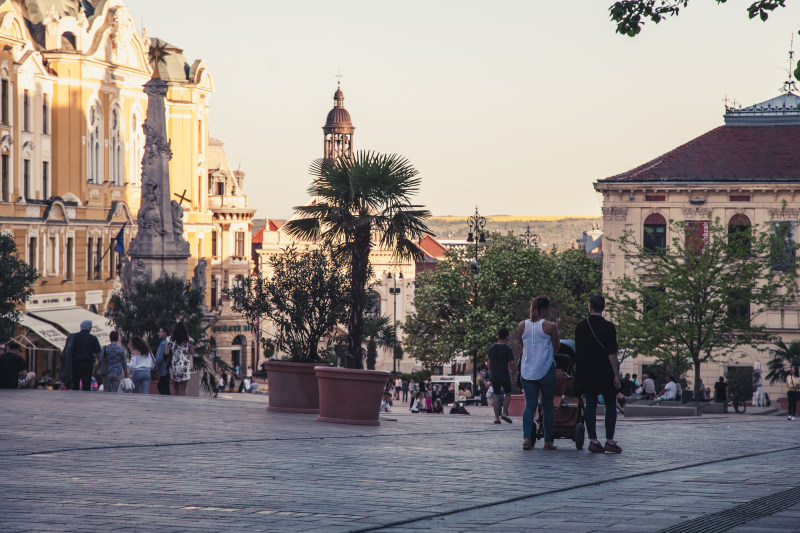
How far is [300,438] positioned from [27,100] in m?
43.9

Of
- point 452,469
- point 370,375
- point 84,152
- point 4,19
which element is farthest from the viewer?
point 84,152

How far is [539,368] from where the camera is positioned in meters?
12.9

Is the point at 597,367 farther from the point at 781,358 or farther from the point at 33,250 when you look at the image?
the point at 33,250

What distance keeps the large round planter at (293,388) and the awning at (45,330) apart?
103 ft

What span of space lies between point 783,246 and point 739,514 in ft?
143

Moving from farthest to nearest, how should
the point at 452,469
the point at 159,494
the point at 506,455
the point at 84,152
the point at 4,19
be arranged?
the point at 84,152 → the point at 4,19 → the point at 506,455 → the point at 452,469 → the point at 159,494

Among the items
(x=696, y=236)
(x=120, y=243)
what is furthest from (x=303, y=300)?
(x=120, y=243)

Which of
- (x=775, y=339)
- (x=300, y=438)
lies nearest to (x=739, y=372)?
(x=775, y=339)

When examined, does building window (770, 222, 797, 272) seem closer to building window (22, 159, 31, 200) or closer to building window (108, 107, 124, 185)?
building window (22, 159, 31, 200)

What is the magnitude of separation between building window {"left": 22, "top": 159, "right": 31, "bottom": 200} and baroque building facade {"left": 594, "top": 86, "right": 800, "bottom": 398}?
80.0ft

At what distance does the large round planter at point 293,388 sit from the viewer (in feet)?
63.8

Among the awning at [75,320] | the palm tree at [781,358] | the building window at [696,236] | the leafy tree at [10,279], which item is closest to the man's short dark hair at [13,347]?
the leafy tree at [10,279]

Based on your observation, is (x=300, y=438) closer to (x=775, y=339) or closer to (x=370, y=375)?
(x=370, y=375)

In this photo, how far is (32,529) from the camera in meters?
7.11
